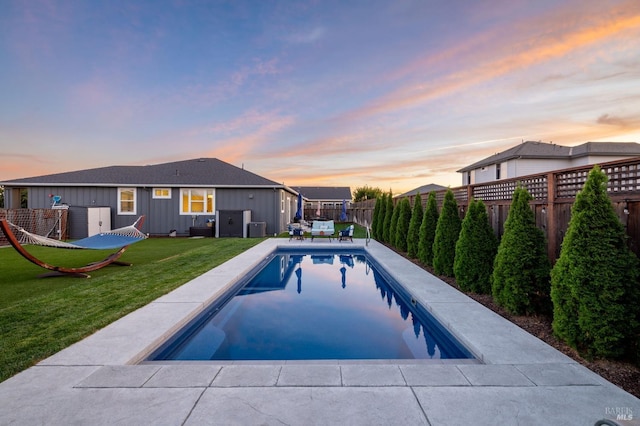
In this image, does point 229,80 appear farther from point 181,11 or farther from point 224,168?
point 224,168

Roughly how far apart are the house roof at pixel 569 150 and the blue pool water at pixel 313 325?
22.0 metres

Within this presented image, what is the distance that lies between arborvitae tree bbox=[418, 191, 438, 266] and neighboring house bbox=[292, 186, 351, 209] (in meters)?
32.1

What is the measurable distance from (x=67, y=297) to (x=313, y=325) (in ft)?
13.0

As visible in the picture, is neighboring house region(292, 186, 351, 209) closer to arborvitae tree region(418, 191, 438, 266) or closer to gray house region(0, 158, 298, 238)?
gray house region(0, 158, 298, 238)

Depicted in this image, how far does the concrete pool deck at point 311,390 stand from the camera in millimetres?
2186

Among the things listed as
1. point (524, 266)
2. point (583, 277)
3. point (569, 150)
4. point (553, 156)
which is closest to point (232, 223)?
point (524, 266)

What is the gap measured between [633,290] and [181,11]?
11.8 m

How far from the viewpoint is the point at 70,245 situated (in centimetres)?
671

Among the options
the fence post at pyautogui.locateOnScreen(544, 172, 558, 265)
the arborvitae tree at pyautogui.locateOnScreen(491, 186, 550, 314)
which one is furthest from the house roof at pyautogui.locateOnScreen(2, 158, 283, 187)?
the fence post at pyautogui.locateOnScreen(544, 172, 558, 265)

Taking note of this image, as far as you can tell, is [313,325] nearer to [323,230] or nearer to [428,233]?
[428,233]

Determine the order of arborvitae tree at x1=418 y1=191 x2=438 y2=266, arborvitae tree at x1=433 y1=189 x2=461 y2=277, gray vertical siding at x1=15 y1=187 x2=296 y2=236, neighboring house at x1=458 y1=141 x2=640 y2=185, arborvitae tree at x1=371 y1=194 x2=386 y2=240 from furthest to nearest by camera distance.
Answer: neighboring house at x1=458 y1=141 x2=640 y2=185
gray vertical siding at x1=15 y1=187 x2=296 y2=236
arborvitae tree at x1=371 y1=194 x2=386 y2=240
arborvitae tree at x1=418 y1=191 x2=438 y2=266
arborvitae tree at x1=433 y1=189 x2=461 y2=277

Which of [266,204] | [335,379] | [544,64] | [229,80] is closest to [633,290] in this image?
[335,379]

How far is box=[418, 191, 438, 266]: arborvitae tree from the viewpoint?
8.16 metres

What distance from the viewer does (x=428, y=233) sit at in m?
8.23
